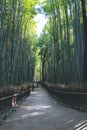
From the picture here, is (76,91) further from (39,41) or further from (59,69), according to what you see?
(39,41)

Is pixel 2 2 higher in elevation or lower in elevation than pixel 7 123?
higher

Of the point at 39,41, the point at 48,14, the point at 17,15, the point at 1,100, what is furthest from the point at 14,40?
the point at 39,41

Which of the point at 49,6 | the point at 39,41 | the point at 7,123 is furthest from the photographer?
the point at 39,41

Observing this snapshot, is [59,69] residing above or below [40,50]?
below

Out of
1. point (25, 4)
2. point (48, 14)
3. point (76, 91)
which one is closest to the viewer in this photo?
point (76, 91)

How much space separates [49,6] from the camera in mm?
22062

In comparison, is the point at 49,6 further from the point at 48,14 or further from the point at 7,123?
the point at 7,123

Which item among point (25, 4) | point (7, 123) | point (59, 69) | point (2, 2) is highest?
point (25, 4)

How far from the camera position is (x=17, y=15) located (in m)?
16.1

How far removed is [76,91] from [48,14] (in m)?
11.5

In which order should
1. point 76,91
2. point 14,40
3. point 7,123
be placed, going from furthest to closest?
point 14,40 < point 76,91 < point 7,123

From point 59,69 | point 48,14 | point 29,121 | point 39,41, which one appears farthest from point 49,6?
point 39,41

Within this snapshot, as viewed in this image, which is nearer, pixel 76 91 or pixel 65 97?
pixel 76 91

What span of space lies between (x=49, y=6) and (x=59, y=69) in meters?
5.16
